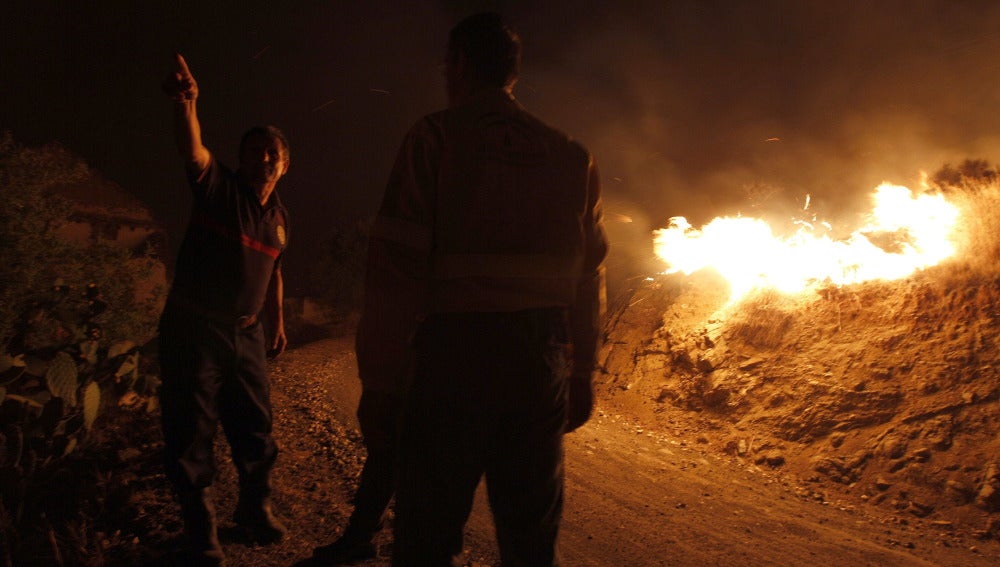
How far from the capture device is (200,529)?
2811 mm

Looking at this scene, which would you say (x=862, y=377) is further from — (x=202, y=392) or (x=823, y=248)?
(x=202, y=392)

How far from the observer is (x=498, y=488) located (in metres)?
1.75

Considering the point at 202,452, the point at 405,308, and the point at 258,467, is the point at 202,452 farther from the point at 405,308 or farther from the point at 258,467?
the point at 405,308

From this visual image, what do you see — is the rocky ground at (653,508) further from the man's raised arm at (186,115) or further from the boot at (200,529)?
the man's raised arm at (186,115)

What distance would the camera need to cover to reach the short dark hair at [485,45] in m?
1.83

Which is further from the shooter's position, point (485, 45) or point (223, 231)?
point (223, 231)

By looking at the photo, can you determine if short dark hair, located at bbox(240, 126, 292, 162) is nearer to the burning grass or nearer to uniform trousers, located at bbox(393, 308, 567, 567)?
uniform trousers, located at bbox(393, 308, 567, 567)

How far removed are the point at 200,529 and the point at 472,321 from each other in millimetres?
2118

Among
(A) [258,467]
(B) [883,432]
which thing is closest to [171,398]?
(A) [258,467]

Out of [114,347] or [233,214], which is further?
[114,347]

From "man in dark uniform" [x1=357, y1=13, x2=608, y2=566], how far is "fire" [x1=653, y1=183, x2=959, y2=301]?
257 inches

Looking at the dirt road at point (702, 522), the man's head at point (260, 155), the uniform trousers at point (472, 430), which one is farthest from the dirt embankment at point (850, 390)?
the man's head at point (260, 155)

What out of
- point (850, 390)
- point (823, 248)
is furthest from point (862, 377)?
point (823, 248)

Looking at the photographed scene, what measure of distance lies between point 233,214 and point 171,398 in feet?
3.10
